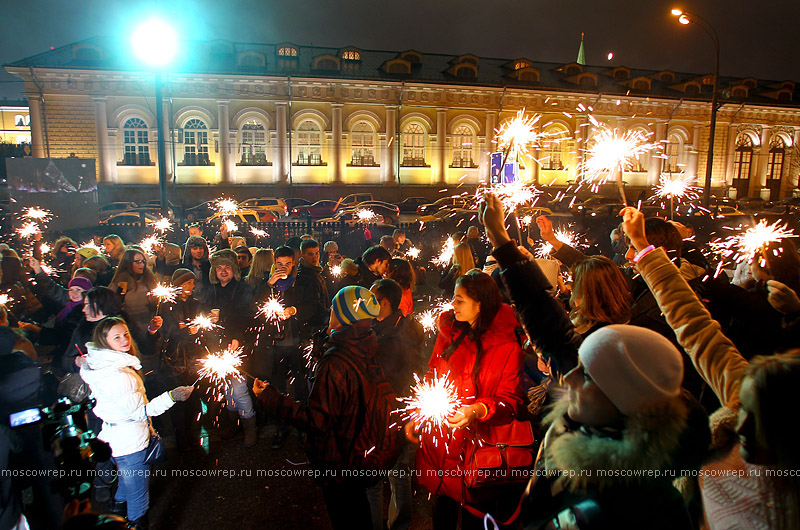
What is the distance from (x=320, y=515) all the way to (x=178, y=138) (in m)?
32.2

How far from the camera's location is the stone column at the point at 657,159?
3675cm

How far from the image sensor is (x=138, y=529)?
3.50m

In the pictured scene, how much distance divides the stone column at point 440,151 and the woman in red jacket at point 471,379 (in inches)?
1298

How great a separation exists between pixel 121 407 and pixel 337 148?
31.4 metres

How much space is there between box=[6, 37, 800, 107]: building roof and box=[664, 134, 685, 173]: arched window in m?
3.21

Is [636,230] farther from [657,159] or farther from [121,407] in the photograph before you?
[657,159]

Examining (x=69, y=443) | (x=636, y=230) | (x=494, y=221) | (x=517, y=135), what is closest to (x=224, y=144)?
(x=517, y=135)

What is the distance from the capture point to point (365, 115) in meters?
33.5

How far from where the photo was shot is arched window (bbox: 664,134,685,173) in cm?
3744

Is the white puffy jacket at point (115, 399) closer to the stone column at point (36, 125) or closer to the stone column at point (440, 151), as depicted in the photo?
the stone column at point (440, 151)

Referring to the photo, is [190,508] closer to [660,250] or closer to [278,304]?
[278,304]

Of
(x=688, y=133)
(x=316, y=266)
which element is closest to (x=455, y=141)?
(x=688, y=133)

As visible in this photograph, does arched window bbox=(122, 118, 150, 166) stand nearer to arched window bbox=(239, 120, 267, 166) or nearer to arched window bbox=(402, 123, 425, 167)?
arched window bbox=(239, 120, 267, 166)

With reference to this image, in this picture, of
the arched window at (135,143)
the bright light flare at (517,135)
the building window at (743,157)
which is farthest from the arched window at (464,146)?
the bright light flare at (517,135)
